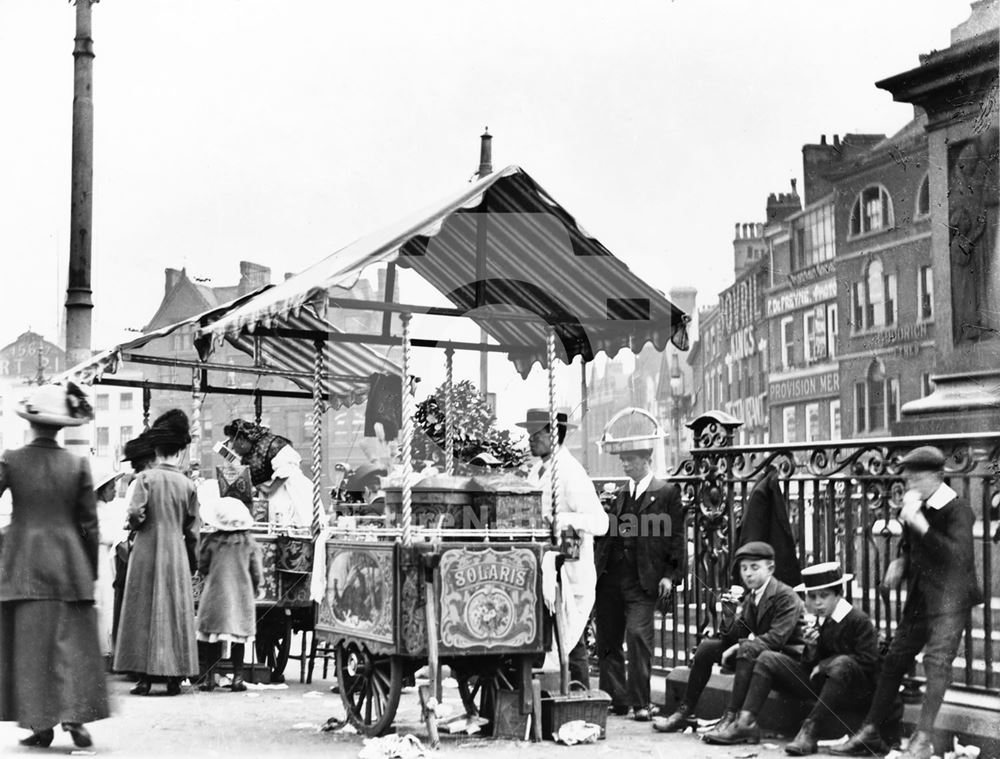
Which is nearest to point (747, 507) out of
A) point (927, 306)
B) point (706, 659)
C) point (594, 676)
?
point (706, 659)

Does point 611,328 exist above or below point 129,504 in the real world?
above

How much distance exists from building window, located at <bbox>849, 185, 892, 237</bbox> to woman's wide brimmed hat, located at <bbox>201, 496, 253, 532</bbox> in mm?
41336

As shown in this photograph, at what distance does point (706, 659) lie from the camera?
912 centimetres

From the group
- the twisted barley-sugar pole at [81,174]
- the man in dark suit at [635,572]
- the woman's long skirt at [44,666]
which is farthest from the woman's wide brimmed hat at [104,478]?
the man in dark suit at [635,572]

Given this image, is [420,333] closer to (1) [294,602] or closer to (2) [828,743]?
(1) [294,602]

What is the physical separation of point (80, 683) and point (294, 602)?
13.8 ft

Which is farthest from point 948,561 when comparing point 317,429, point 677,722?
point 317,429

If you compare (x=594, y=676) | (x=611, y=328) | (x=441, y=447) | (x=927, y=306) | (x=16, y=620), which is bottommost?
(x=594, y=676)

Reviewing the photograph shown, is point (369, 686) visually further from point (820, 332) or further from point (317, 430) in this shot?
point (820, 332)

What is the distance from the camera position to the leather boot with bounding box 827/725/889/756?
25.7 ft

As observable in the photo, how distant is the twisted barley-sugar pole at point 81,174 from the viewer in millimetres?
12867

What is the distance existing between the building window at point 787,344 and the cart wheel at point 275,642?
164ft

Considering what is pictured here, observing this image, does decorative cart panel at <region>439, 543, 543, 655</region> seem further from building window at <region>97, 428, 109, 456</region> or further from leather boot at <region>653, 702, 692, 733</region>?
building window at <region>97, 428, 109, 456</region>

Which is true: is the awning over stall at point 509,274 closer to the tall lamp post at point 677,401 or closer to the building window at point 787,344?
the tall lamp post at point 677,401
